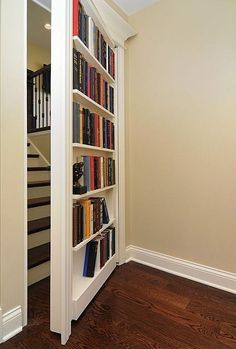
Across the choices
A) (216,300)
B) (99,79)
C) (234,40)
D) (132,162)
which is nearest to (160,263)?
(216,300)

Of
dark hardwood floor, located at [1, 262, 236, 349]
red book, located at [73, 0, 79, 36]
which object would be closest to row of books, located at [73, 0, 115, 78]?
red book, located at [73, 0, 79, 36]

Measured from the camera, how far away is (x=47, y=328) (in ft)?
4.42

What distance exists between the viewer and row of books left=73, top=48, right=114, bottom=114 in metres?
1.45

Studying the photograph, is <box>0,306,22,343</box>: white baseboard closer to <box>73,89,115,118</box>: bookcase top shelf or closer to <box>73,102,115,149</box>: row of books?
<box>73,102,115,149</box>: row of books

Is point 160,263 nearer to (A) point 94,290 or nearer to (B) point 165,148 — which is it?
(A) point 94,290

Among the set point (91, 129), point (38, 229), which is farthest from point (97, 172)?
point (38, 229)

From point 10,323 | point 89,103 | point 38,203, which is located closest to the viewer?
point 10,323

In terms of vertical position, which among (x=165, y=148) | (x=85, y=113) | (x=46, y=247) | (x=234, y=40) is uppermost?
(x=234, y=40)

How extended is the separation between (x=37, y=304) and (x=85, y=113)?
1466mm

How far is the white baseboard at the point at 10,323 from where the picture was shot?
1.24 meters

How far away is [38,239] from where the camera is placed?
80.9 inches

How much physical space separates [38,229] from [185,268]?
4.69ft

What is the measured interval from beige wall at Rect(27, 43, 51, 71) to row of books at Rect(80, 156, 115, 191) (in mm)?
3151

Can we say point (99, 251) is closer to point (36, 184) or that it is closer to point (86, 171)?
point (86, 171)
